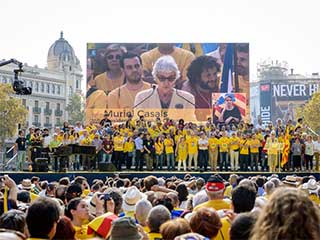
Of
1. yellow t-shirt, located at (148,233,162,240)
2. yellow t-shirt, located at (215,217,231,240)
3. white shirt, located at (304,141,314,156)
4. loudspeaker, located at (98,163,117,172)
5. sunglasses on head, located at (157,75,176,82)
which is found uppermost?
sunglasses on head, located at (157,75,176,82)

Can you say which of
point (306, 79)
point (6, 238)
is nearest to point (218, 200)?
point (6, 238)

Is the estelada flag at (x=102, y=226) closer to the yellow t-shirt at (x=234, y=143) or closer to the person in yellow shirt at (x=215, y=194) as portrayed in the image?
the person in yellow shirt at (x=215, y=194)

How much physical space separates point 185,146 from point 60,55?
94.7 meters

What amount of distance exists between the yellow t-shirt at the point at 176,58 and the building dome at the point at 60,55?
78245 mm

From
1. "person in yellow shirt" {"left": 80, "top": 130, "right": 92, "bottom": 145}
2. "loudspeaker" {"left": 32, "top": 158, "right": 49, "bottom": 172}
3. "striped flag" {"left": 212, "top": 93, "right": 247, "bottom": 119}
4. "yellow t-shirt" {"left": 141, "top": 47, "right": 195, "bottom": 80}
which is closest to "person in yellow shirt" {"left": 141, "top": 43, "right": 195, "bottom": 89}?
"yellow t-shirt" {"left": 141, "top": 47, "right": 195, "bottom": 80}

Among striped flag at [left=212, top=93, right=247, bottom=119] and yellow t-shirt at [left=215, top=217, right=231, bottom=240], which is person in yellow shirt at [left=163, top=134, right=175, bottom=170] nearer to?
striped flag at [left=212, top=93, right=247, bottom=119]

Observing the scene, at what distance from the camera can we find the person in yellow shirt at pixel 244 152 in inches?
962

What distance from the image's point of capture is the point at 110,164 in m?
24.0

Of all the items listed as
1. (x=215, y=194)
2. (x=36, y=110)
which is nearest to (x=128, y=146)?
(x=215, y=194)

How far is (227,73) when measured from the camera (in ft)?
124

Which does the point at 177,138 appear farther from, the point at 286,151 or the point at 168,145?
the point at 286,151

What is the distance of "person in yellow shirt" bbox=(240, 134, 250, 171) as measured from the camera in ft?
80.2

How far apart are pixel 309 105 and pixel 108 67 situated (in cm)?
3087

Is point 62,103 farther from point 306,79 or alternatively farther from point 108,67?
point 108,67
